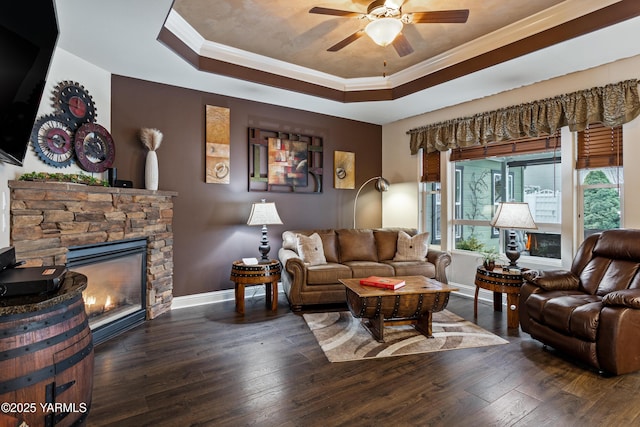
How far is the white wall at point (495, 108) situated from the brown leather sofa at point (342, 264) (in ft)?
2.04

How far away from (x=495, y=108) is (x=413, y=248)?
2.09 meters

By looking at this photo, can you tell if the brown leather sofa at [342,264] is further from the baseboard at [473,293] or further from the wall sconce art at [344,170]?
the wall sconce art at [344,170]

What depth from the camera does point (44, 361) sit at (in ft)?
3.91

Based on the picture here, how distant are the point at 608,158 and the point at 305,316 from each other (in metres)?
3.56

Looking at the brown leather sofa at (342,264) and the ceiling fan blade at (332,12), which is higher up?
the ceiling fan blade at (332,12)

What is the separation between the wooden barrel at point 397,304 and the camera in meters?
2.96

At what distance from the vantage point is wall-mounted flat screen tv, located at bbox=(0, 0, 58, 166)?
1442mm

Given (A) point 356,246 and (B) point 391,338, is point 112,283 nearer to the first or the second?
(B) point 391,338

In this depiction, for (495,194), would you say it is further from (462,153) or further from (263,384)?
(263,384)

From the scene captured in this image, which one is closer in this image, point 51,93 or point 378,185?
point 51,93

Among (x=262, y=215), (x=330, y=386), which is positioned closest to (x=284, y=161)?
(x=262, y=215)

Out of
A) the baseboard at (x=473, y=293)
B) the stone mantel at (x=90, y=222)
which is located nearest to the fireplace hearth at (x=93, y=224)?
the stone mantel at (x=90, y=222)

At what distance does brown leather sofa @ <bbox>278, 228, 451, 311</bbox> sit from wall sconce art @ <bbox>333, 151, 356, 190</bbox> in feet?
3.06

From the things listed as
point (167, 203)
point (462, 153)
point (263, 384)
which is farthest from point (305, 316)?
point (462, 153)
